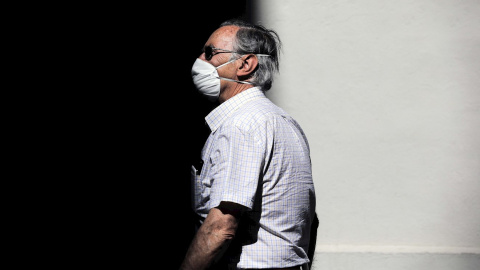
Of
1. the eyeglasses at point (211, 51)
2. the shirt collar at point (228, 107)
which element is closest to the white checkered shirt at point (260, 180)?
the shirt collar at point (228, 107)

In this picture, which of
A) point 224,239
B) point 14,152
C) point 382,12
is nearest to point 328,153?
point 382,12

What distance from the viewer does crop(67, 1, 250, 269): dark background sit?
4133 millimetres

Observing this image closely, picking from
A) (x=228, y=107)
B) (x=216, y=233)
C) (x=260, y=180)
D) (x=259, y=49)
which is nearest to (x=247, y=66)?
(x=259, y=49)

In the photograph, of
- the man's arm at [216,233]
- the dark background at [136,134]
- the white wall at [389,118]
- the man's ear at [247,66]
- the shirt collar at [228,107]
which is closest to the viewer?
the man's arm at [216,233]

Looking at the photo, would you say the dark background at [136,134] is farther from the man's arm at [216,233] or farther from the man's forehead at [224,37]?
the man's arm at [216,233]

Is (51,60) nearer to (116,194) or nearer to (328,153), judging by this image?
(116,194)

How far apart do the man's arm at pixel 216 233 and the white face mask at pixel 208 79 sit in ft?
1.97

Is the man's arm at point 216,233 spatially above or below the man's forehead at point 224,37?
below

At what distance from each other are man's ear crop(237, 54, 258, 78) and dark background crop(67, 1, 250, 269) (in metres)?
1.98

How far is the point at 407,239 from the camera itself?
3.69 meters

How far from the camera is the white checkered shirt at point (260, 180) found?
6.07 ft

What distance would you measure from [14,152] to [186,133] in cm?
126

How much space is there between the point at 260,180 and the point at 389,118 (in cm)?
198

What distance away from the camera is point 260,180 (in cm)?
191
